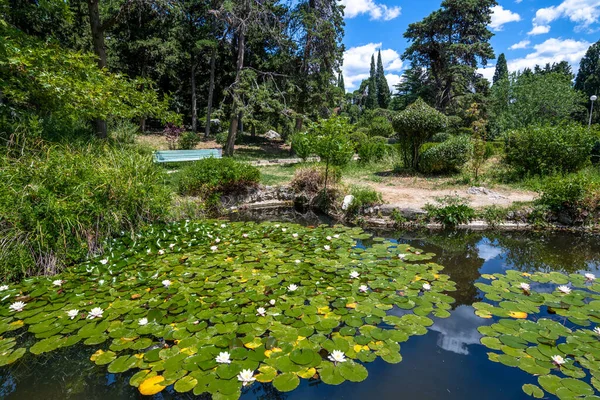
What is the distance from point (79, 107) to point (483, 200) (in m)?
8.27

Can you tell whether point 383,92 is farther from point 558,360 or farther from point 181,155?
point 558,360

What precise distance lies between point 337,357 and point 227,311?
3.65 feet

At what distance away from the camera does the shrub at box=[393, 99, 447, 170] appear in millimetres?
9430

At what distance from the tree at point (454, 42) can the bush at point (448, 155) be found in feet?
52.3

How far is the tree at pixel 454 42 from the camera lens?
2205 centimetres

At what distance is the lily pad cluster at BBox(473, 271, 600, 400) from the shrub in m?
6.77

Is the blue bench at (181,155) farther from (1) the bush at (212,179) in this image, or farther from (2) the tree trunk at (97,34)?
(1) the bush at (212,179)

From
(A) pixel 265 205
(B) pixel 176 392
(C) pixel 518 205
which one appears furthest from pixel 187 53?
(B) pixel 176 392

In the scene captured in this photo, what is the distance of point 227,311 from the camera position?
8.93ft

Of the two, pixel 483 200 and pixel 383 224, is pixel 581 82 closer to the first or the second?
pixel 483 200

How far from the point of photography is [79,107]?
489 centimetres

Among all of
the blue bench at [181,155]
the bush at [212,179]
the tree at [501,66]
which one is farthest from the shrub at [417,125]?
the tree at [501,66]

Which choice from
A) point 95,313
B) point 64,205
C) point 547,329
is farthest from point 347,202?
point 95,313

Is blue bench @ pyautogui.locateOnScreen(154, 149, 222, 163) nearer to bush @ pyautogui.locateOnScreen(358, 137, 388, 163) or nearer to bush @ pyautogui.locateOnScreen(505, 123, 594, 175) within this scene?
bush @ pyautogui.locateOnScreen(358, 137, 388, 163)
